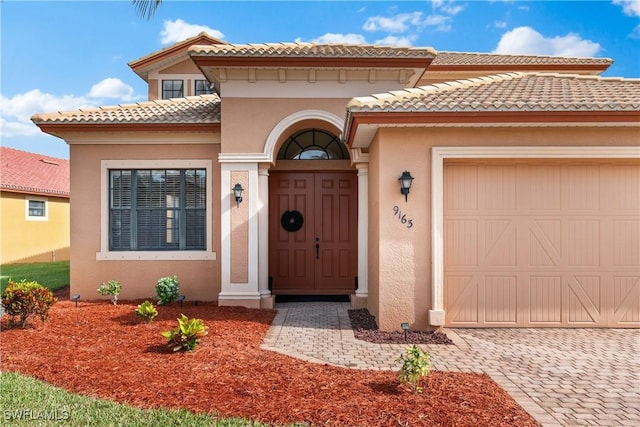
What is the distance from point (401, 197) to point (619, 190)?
3.68 m

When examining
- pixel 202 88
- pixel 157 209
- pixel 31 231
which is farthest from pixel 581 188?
pixel 31 231

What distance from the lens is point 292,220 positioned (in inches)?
389

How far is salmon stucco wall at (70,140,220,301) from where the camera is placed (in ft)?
29.8

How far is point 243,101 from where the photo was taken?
8.45 meters

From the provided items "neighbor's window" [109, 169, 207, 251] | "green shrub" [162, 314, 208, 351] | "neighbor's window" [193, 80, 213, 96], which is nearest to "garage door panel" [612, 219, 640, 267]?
"green shrub" [162, 314, 208, 351]

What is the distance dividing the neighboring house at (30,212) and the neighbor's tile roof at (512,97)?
17.2 m

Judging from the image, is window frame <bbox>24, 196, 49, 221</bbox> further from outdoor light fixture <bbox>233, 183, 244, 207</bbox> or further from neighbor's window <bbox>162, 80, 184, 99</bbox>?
outdoor light fixture <bbox>233, 183, 244, 207</bbox>

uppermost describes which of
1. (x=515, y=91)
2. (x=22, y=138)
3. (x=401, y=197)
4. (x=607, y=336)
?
(x=22, y=138)

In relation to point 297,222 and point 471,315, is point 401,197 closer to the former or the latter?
point 471,315

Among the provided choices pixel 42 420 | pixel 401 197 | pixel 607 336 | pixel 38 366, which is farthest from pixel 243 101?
pixel 607 336

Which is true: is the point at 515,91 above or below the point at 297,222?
above

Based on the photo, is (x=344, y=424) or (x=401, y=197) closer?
(x=344, y=424)

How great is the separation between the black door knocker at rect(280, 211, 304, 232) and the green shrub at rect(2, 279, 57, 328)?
4903 mm

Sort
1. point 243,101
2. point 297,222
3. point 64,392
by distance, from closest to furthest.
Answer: point 64,392 → point 243,101 → point 297,222
